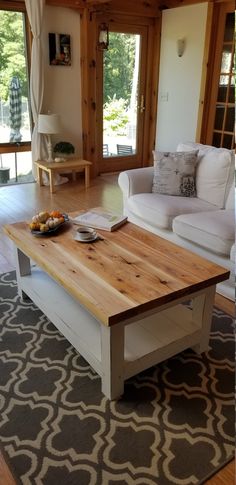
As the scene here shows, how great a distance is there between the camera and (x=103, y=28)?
481cm

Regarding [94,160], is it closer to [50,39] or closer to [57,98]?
[57,98]

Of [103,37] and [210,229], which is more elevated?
[103,37]

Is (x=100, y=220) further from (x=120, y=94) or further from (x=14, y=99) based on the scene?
(x=120, y=94)

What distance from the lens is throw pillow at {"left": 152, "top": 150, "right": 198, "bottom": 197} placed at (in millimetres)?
3004

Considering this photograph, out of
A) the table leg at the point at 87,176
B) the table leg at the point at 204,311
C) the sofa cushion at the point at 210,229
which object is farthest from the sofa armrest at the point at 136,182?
the table leg at the point at 87,176

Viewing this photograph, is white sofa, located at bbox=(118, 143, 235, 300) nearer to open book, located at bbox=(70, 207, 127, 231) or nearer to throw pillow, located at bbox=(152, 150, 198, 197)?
throw pillow, located at bbox=(152, 150, 198, 197)

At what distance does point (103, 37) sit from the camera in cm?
484

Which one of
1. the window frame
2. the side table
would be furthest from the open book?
the window frame

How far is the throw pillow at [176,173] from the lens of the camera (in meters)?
3.00

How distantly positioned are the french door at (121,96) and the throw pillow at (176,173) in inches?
99.2

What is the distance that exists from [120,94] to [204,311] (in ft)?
14.2

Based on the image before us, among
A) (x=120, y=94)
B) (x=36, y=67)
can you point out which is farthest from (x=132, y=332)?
(x=120, y=94)

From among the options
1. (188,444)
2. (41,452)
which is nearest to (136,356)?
(188,444)

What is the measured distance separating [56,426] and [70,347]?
0.49 metres
